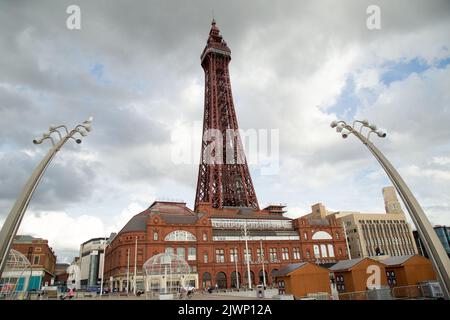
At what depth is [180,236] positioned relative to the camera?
5784cm

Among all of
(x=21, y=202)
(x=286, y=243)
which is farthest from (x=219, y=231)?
(x=21, y=202)

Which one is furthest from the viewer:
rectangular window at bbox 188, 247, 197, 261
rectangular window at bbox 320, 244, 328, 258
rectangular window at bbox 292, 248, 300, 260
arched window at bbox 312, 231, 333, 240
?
arched window at bbox 312, 231, 333, 240

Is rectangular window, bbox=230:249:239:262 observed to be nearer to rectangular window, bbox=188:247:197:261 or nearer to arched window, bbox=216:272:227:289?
arched window, bbox=216:272:227:289

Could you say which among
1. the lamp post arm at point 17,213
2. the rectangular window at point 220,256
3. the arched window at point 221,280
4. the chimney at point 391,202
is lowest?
the arched window at point 221,280

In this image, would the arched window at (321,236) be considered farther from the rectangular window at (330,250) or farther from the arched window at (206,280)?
the arched window at (206,280)

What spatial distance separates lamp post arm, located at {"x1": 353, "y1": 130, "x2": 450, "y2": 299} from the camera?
9.48 meters

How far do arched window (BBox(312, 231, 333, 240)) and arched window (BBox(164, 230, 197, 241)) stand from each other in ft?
92.4

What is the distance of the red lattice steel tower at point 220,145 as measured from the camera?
248 feet

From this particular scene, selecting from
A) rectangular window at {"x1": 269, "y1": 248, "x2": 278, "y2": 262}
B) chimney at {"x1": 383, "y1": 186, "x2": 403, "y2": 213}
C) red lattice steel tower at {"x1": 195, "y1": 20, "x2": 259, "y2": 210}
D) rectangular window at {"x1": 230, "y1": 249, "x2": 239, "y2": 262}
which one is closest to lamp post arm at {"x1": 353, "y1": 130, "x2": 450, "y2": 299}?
rectangular window at {"x1": 230, "y1": 249, "x2": 239, "y2": 262}

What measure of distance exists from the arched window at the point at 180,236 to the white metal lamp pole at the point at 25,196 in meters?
Answer: 46.2

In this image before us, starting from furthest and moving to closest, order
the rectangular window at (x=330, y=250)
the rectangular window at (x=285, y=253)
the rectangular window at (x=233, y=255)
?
the rectangular window at (x=330, y=250) → the rectangular window at (x=285, y=253) → the rectangular window at (x=233, y=255)

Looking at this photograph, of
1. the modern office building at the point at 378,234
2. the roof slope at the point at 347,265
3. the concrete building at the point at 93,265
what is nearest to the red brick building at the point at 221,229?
the roof slope at the point at 347,265

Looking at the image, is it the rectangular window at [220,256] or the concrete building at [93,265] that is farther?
the concrete building at [93,265]
